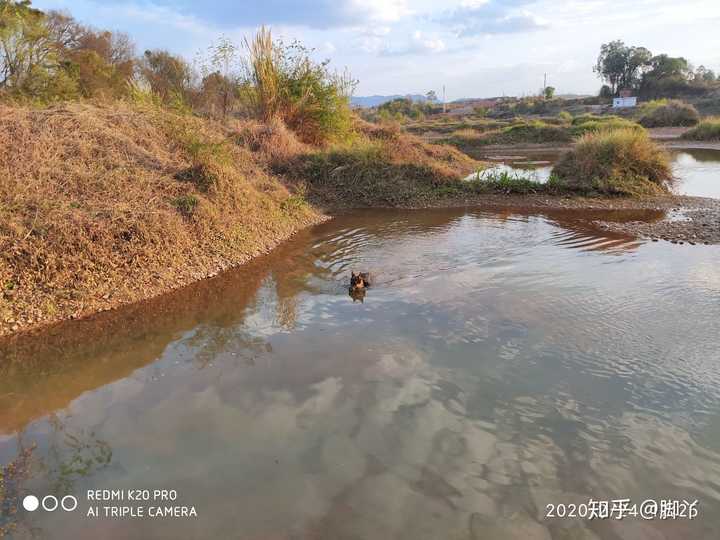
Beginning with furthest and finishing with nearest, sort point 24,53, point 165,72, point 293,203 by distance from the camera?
1. point 165,72
2. point 24,53
3. point 293,203

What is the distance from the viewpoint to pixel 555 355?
15.1ft

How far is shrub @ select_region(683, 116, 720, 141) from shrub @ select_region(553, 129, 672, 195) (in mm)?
18729

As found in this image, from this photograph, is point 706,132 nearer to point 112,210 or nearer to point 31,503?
point 112,210

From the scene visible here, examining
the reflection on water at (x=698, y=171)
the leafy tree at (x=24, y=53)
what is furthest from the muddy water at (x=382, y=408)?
the leafy tree at (x=24, y=53)

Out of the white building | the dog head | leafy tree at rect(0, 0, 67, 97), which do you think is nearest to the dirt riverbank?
the dog head

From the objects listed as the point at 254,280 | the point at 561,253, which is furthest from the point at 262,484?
the point at 561,253

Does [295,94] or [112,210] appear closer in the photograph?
[112,210]

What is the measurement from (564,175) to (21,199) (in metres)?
12.4

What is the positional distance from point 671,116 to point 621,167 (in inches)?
1065

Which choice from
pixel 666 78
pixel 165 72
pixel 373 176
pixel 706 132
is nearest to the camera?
Answer: pixel 373 176

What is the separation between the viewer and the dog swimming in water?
6477 millimetres

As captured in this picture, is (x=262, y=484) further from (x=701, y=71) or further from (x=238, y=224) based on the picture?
(x=701, y=71)

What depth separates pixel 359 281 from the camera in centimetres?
652

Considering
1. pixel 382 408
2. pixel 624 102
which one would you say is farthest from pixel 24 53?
pixel 624 102
